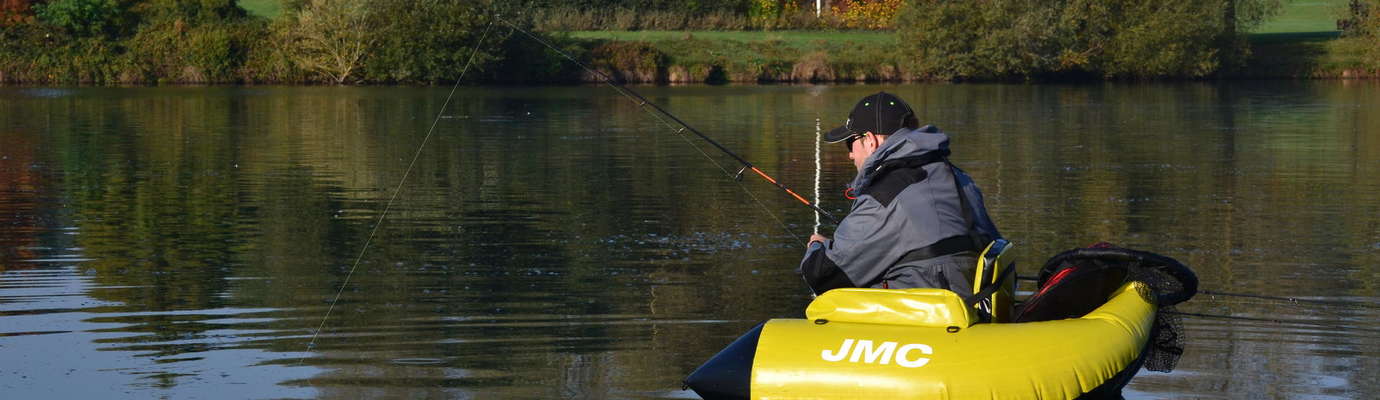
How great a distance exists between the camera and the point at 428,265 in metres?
10.3

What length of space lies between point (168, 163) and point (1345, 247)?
12.8 m

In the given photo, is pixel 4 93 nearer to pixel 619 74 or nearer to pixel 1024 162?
pixel 619 74

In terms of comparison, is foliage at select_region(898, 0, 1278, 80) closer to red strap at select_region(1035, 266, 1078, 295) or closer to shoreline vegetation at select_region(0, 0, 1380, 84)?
shoreline vegetation at select_region(0, 0, 1380, 84)

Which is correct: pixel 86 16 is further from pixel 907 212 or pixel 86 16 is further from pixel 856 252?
pixel 907 212

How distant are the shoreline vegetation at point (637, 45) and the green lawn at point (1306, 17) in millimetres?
7078

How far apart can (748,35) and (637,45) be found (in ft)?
20.3

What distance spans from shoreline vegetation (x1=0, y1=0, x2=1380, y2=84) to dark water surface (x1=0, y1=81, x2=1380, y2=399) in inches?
907

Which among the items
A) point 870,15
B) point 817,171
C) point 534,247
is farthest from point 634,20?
point 534,247

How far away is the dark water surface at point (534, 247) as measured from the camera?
717cm

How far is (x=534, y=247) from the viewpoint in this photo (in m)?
11.2

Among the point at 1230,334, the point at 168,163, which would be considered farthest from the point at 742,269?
the point at 168,163

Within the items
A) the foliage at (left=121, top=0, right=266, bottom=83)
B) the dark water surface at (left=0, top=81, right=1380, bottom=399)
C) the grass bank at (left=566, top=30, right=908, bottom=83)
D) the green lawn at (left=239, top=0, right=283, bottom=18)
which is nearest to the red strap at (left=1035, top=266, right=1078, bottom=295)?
the dark water surface at (left=0, top=81, right=1380, bottom=399)

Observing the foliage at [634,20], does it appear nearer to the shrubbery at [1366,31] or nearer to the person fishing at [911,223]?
the shrubbery at [1366,31]

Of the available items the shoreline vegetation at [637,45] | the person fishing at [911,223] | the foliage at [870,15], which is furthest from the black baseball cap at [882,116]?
the foliage at [870,15]
